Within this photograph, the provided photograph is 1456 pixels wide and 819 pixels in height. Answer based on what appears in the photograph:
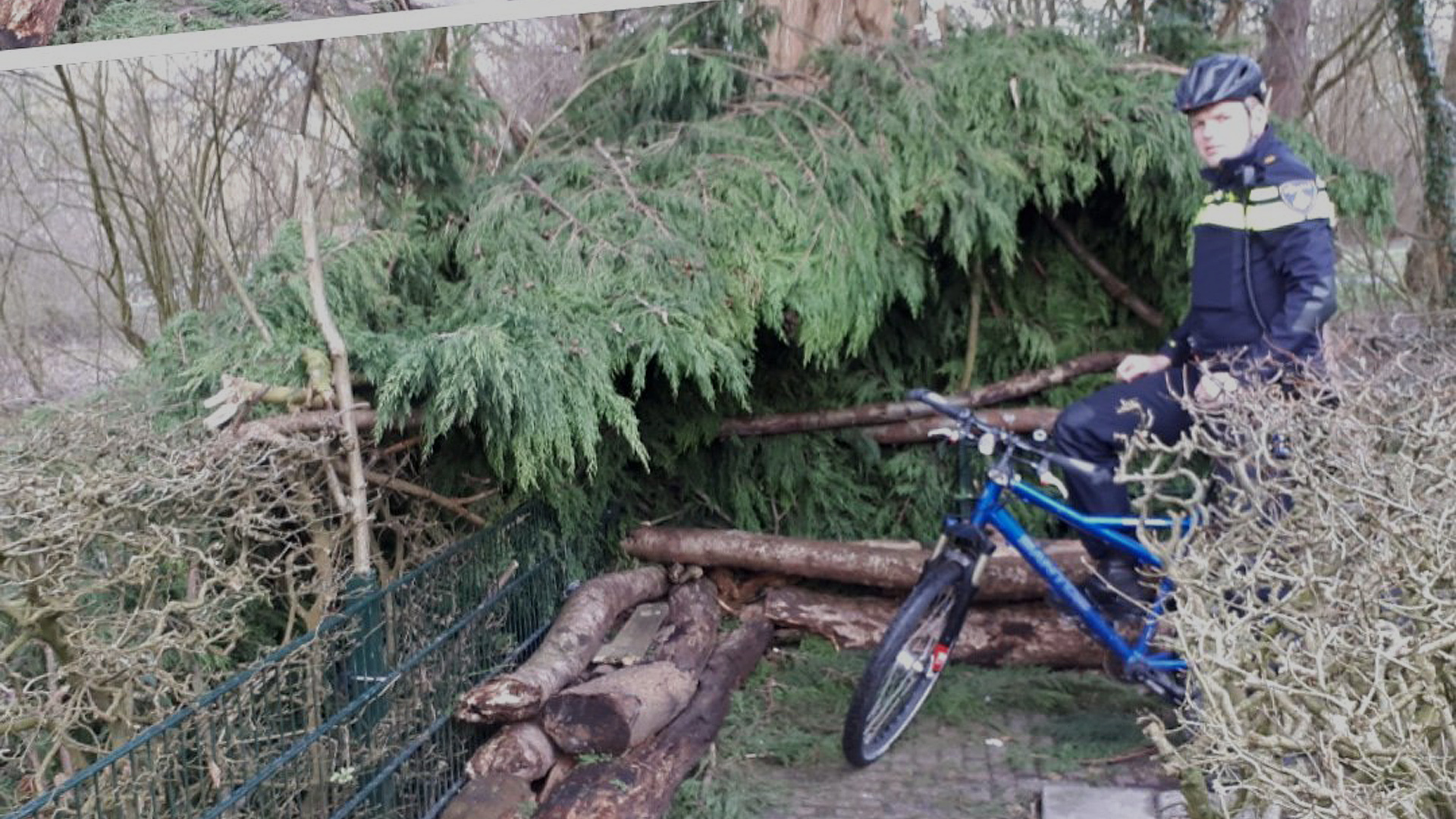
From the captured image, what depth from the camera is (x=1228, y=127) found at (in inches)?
170

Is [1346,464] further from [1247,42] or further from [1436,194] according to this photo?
[1436,194]

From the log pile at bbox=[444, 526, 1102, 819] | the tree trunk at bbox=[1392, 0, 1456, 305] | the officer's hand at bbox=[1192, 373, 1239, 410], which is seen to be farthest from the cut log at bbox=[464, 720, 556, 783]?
the tree trunk at bbox=[1392, 0, 1456, 305]

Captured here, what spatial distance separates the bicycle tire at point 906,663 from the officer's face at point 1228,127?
1.76m

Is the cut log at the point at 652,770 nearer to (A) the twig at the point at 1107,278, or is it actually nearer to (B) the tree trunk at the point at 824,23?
(A) the twig at the point at 1107,278

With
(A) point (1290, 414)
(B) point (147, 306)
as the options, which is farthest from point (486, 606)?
(B) point (147, 306)

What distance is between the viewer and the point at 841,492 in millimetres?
6355

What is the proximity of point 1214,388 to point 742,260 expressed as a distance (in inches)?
79.6

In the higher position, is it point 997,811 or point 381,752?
point 381,752

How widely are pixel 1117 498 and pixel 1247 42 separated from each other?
119 inches

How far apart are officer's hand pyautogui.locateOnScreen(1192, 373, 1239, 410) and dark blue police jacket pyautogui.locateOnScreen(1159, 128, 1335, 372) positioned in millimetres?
160

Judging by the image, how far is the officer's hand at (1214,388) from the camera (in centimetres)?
383

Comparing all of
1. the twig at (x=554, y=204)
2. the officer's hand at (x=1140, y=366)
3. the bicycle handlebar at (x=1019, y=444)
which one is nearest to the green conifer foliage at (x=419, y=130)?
the twig at (x=554, y=204)

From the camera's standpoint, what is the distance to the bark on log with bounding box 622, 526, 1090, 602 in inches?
221

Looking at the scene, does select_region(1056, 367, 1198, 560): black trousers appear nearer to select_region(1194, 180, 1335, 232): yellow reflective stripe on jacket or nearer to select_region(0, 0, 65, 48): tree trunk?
select_region(1194, 180, 1335, 232): yellow reflective stripe on jacket
